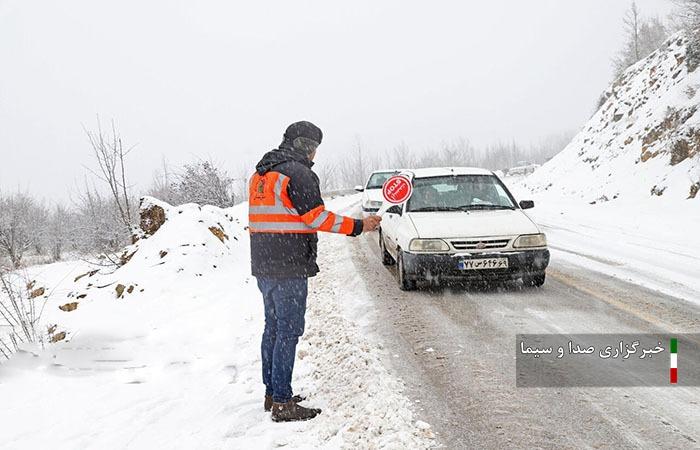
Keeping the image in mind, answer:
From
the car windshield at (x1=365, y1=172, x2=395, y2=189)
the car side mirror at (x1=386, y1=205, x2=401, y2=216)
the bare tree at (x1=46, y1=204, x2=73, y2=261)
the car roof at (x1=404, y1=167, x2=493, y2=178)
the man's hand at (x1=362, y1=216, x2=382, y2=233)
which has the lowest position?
the bare tree at (x1=46, y1=204, x2=73, y2=261)

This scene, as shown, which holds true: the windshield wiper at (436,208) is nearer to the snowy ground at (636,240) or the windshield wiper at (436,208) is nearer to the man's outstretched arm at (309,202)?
the snowy ground at (636,240)

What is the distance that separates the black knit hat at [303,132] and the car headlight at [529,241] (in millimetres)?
3535

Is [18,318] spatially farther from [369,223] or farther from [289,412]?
[369,223]

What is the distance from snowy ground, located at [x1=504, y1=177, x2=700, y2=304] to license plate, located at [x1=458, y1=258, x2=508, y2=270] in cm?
221

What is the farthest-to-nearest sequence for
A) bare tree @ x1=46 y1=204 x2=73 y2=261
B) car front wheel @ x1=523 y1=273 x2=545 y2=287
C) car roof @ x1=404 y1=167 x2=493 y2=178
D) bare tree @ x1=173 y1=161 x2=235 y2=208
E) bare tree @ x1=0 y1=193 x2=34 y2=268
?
bare tree @ x1=46 y1=204 x2=73 y2=261
bare tree @ x1=0 y1=193 x2=34 y2=268
bare tree @ x1=173 y1=161 x2=235 y2=208
car roof @ x1=404 y1=167 x2=493 y2=178
car front wheel @ x1=523 y1=273 x2=545 y2=287

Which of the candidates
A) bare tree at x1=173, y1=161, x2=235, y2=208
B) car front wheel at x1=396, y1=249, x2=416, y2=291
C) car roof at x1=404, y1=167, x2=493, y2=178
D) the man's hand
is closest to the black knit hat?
the man's hand

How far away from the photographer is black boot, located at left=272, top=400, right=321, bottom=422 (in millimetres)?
3154

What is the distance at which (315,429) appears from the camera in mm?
3041

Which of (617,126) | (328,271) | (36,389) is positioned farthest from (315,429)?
(617,126)

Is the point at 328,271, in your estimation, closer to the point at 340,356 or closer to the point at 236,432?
the point at 340,356

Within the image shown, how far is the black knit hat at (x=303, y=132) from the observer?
3.23m

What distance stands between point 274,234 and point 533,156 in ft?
503

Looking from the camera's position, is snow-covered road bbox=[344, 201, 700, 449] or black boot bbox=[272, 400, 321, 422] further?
black boot bbox=[272, 400, 321, 422]

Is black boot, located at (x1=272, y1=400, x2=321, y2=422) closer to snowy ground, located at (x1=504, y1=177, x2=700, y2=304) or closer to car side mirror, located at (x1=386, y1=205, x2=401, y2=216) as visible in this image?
car side mirror, located at (x1=386, y1=205, x2=401, y2=216)
